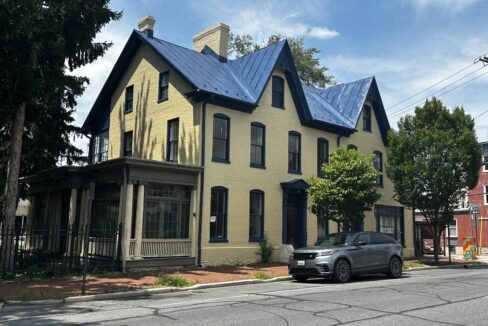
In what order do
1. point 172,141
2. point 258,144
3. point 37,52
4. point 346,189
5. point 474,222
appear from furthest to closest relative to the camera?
point 474,222, point 258,144, point 172,141, point 346,189, point 37,52

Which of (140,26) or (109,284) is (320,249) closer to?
(109,284)

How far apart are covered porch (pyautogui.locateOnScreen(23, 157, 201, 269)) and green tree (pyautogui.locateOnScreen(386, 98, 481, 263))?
35.9ft

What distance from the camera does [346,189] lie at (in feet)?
64.4

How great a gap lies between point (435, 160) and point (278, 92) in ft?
27.0

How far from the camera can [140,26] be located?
81.8 ft

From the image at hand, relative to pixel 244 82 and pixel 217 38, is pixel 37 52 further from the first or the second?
pixel 217 38

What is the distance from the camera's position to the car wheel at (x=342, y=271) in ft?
48.3

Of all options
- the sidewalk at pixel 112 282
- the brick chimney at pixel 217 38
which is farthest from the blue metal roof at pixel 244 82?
the sidewalk at pixel 112 282

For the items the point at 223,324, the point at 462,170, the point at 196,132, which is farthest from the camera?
the point at 462,170

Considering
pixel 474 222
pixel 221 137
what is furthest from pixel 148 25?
pixel 474 222

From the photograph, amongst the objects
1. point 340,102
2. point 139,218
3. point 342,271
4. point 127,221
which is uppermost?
point 340,102

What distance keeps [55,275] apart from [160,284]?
4116mm

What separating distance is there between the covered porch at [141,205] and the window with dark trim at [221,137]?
1.62 metres

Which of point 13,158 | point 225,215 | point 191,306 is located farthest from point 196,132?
point 191,306
